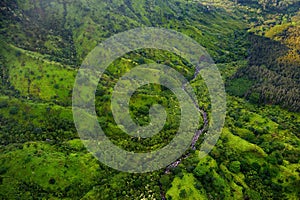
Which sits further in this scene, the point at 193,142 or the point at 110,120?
the point at 193,142

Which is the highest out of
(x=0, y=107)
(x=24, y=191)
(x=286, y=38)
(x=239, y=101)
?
(x=286, y=38)

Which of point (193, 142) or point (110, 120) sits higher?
point (193, 142)

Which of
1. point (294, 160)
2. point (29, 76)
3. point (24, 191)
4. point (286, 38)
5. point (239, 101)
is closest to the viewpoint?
point (24, 191)

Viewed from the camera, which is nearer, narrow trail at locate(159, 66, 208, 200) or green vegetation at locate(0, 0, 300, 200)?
green vegetation at locate(0, 0, 300, 200)

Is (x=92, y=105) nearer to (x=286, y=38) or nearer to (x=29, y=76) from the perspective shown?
(x=29, y=76)

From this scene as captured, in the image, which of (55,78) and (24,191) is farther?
(55,78)

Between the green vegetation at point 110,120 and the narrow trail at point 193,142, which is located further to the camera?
the narrow trail at point 193,142

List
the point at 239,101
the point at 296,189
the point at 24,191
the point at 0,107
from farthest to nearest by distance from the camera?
the point at 239,101, the point at 0,107, the point at 296,189, the point at 24,191

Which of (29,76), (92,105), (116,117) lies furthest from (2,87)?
(116,117)
